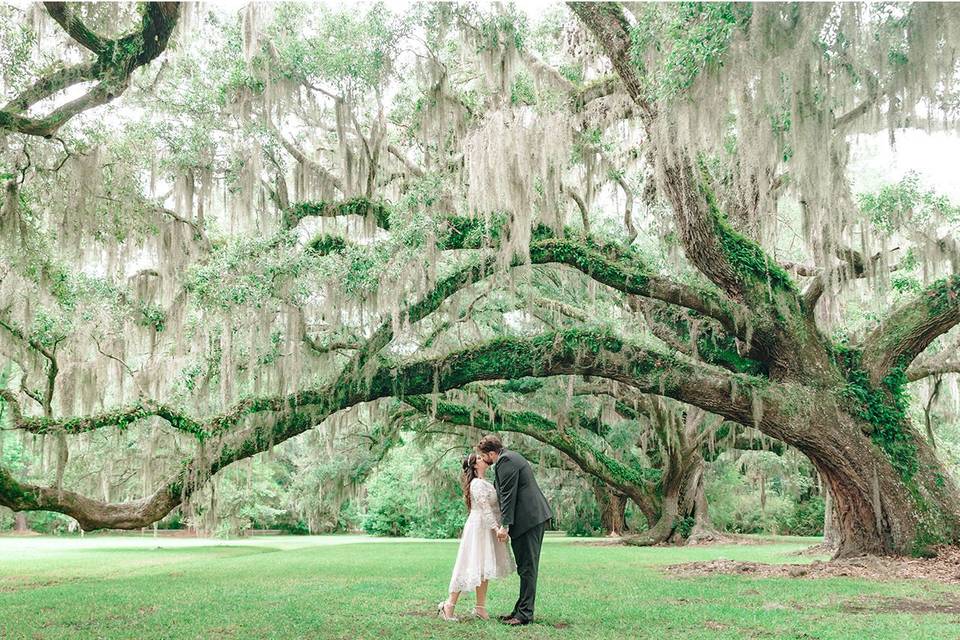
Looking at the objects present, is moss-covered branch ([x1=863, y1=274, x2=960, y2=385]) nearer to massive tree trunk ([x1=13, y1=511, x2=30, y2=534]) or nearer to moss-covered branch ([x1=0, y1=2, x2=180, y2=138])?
moss-covered branch ([x1=0, y1=2, x2=180, y2=138])

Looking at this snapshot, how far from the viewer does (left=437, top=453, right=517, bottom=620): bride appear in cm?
534

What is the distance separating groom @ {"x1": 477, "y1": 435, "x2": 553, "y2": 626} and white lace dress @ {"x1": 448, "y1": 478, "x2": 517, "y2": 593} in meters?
0.10

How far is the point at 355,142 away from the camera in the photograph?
1177 centimetres

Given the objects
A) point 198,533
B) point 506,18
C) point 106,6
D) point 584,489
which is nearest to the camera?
point 106,6

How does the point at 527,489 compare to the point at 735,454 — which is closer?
the point at 527,489

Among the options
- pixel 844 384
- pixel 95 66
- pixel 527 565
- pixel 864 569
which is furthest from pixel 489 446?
pixel 844 384

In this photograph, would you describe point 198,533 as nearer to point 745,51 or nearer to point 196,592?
point 196,592

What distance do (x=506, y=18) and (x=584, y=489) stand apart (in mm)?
20289

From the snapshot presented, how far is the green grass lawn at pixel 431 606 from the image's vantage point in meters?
5.02

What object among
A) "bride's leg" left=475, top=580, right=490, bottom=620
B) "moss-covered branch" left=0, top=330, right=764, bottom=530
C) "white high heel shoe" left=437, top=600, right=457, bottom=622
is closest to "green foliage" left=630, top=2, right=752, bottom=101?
"moss-covered branch" left=0, top=330, right=764, bottom=530

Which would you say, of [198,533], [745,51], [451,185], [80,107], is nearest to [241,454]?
[451,185]

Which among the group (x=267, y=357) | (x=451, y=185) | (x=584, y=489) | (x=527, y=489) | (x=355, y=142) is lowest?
(x=584, y=489)

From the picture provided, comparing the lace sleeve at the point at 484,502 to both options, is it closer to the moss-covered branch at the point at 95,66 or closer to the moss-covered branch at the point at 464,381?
the moss-covered branch at the point at 95,66

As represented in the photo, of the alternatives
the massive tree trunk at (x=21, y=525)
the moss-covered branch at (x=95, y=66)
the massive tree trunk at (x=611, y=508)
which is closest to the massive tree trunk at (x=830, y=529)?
the massive tree trunk at (x=611, y=508)
